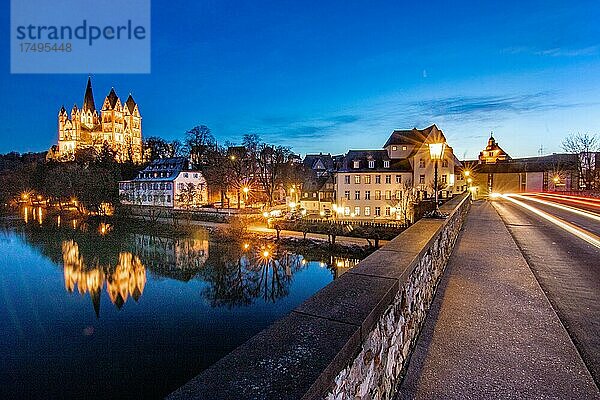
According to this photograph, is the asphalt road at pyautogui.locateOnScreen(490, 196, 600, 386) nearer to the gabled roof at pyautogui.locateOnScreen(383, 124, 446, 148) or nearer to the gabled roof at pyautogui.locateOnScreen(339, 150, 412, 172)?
the gabled roof at pyautogui.locateOnScreen(339, 150, 412, 172)

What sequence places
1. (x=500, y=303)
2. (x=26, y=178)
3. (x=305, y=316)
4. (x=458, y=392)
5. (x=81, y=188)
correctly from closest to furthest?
(x=305, y=316)
(x=458, y=392)
(x=500, y=303)
(x=81, y=188)
(x=26, y=178)

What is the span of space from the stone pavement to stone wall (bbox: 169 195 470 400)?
0.26 m

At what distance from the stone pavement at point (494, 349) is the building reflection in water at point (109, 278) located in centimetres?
1695

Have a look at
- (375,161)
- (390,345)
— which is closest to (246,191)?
(375,161)

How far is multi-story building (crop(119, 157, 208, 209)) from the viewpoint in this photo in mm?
50375

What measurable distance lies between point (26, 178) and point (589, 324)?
78260 mm

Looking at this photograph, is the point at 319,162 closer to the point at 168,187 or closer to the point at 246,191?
the point at 246,191

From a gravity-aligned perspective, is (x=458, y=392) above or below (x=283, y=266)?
above

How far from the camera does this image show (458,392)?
2711 mm

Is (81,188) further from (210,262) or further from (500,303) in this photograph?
(500,303)

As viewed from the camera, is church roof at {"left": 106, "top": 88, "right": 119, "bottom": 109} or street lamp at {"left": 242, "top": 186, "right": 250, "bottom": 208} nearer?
street lamp at {"left": 242, "top": 186, "right": 250, "bottom": 208}

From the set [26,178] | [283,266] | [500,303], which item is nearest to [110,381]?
[500,303]

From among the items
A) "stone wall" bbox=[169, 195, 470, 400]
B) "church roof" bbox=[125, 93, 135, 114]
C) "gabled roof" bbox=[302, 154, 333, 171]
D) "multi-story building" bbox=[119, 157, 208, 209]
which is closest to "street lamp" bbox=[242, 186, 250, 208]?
"multi-story building" bbox=[119, 157, 208, 209]

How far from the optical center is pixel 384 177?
38.6m
